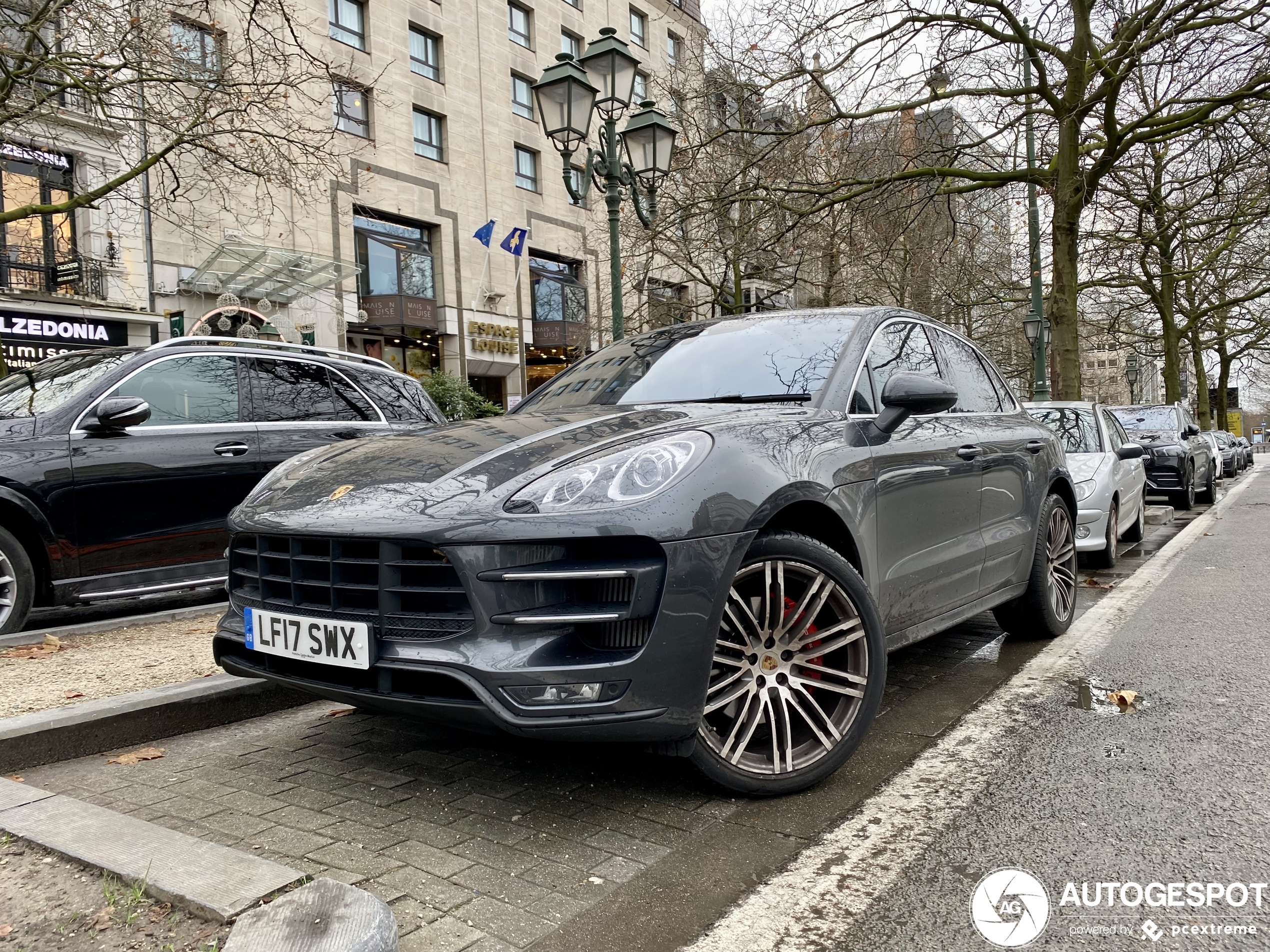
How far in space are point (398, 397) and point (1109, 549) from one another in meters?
6.07

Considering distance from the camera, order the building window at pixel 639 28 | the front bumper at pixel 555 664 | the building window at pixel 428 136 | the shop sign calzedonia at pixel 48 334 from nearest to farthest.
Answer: the front bumper at pixel 555 664 → the shop sign calzedonia at pixel 48 334 → the building window at pixel 428 136 → the building window at pixel 639 28

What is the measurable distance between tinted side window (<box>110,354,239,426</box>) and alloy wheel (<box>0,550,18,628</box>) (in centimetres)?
104

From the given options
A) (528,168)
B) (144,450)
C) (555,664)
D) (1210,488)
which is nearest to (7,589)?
(144,450)

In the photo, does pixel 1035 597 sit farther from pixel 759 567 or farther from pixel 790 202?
pixel 790 202

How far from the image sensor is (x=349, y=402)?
6.38 m

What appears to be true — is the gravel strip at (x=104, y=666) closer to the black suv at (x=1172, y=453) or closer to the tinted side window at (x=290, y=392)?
the tinted side window at (x=290, y=392)

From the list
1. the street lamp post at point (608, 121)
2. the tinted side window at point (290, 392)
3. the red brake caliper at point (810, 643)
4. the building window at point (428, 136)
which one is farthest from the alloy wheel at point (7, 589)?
the building window at point (428, 136)

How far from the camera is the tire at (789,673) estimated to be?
2742 mm

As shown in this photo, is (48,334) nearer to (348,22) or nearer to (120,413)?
(348,22)

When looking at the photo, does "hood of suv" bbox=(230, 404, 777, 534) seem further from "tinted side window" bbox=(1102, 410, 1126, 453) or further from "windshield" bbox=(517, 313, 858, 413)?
"tinted side window" bbox=(1102, 410, 1126, 453)

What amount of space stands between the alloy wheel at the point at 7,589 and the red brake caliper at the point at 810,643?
415cm

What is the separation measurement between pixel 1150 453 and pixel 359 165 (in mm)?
20578

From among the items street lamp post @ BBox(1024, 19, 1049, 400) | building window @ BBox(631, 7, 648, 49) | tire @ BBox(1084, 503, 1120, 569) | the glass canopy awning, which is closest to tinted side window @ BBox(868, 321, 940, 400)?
tire @ BBox(1084, 503, 1120, 569)

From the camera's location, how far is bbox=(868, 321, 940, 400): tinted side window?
376 cm
